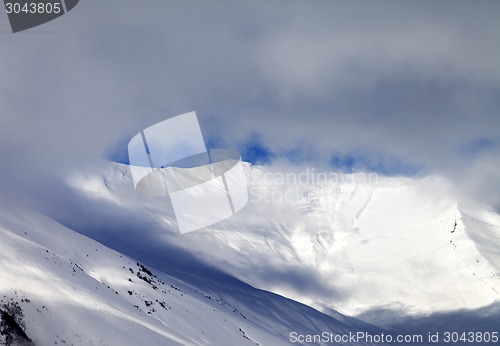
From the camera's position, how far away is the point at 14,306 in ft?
73.9

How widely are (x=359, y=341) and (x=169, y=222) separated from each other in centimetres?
8791

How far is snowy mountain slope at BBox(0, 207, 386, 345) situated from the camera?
2405 cm

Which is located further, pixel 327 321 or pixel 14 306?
pixel 327 321

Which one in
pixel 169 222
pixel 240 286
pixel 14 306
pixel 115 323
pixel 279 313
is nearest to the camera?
pixel 14 306

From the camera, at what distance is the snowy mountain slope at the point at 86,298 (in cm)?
2405

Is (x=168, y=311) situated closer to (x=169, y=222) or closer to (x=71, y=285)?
(x=71, y=285)

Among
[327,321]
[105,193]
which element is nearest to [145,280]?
[327,321]

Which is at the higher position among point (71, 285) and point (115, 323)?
point (71, 285)

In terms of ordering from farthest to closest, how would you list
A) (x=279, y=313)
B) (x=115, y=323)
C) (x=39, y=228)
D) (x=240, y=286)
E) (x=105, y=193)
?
1. (x=105, y=193)
2. (x=240, y=286)
3. (x=279, y=313)
4. (x=39, y=228)
5. (x=115, y=323)

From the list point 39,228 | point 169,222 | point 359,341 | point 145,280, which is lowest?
point 359,341

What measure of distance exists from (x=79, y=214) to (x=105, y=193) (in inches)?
2429

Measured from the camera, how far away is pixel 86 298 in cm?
2898

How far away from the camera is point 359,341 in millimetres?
125438

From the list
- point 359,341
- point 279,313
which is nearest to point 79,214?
point 279,313
